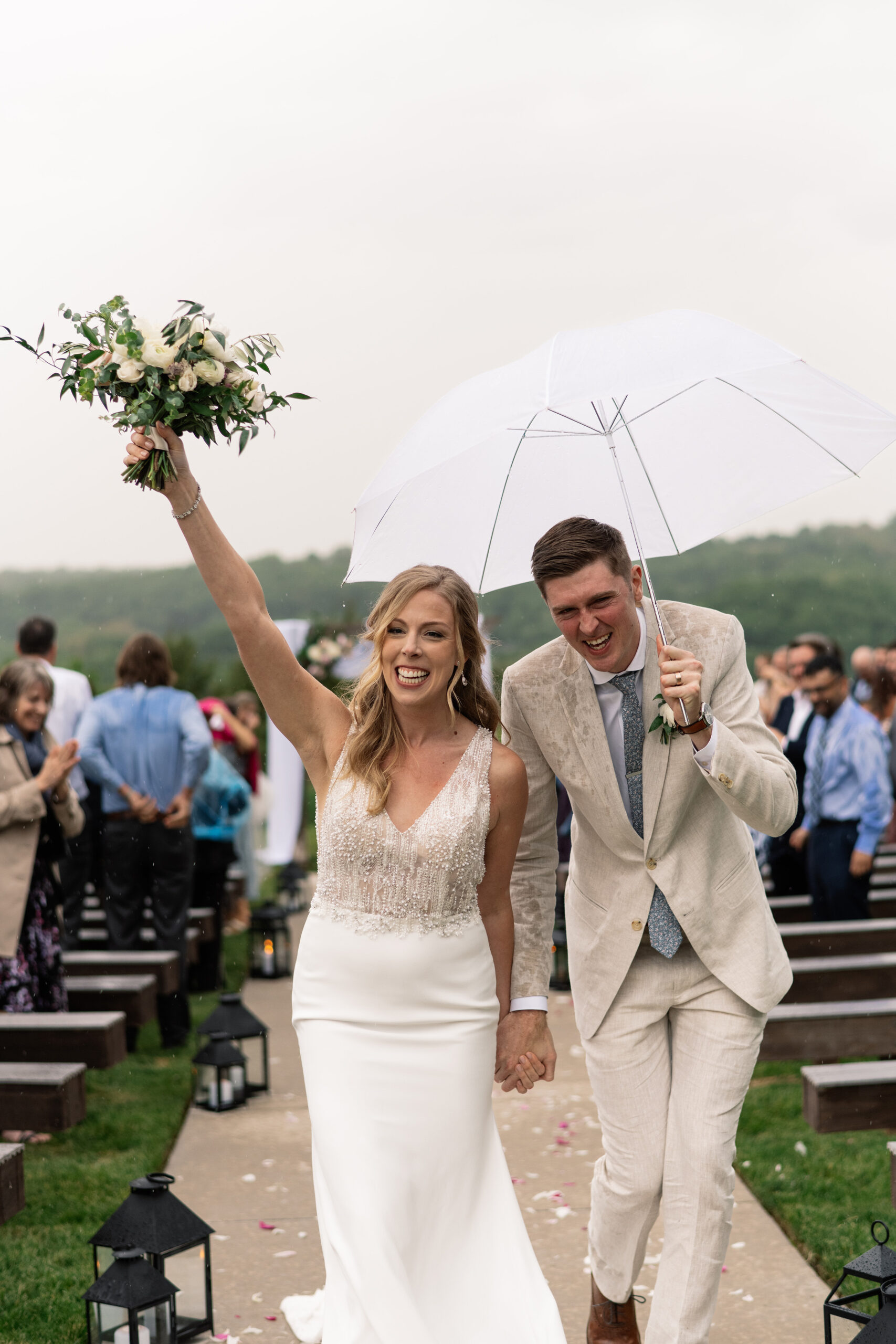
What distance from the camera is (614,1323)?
11.7 feet

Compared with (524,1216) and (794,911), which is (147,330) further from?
(794,911)

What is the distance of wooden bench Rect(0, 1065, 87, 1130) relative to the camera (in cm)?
465

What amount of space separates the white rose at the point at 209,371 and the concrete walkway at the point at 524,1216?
2753 mm

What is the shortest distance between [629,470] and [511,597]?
787 inches

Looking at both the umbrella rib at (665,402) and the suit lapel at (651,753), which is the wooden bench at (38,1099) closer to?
the suit lapel at (651,753)

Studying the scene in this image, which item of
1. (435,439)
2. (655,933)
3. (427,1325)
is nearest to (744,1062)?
(655,933)

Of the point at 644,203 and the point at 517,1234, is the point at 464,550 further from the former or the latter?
the point at 644,203

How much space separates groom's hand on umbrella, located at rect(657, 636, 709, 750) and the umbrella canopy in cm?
47

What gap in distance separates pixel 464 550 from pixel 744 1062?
1.54m

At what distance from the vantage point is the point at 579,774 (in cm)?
346

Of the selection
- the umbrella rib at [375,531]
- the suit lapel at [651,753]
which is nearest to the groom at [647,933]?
the suit lapel at [651,753]

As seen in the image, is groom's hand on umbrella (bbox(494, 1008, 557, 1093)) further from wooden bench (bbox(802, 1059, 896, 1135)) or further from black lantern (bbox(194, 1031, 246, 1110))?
black lantern (bbox(194, 1031, 246, 1110))

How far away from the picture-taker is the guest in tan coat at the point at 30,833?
5914mm

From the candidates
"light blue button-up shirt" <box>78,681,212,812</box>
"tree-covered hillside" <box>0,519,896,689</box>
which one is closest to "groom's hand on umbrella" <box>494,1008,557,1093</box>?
"light blue button-up shirt" <box>78,681,212,812</box>
